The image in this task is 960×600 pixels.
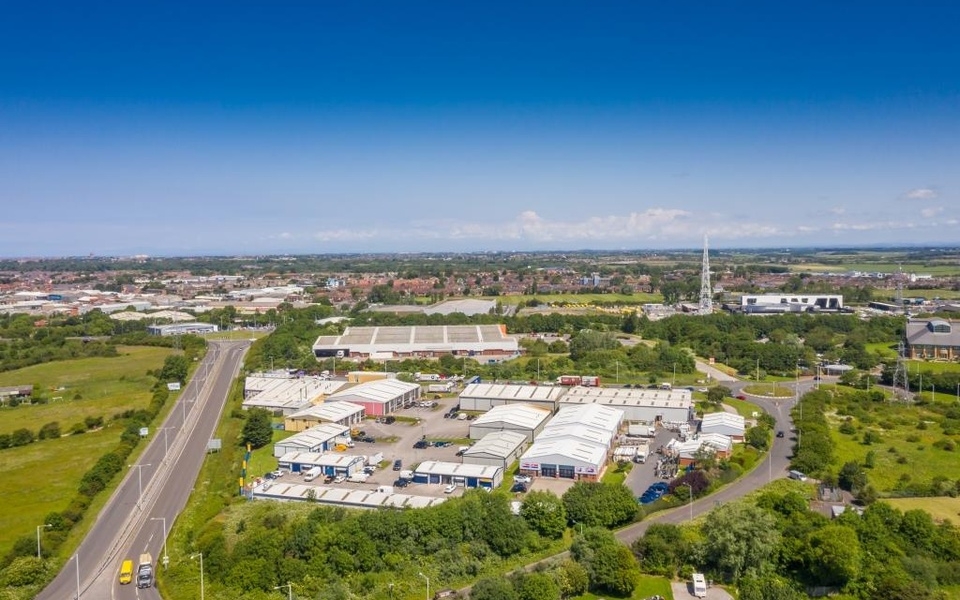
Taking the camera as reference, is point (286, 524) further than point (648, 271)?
No

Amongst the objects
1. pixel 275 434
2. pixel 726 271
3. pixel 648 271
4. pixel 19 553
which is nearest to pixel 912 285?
pixel 726 271

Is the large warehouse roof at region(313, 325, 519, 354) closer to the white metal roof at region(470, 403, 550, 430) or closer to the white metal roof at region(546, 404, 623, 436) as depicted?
the white metal roof at region(470, 403, 550, 430)

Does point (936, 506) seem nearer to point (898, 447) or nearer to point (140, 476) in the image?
point (898, 447)

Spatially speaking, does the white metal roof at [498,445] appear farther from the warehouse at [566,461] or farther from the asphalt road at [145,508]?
the asphalt road at [145,508]

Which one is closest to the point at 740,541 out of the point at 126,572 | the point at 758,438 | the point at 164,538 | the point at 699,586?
the point at 699,586

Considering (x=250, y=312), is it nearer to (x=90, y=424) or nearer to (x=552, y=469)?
(x=90, y=424)

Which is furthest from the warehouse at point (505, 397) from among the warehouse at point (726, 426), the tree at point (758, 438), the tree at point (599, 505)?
the tree at point (599, 505)
